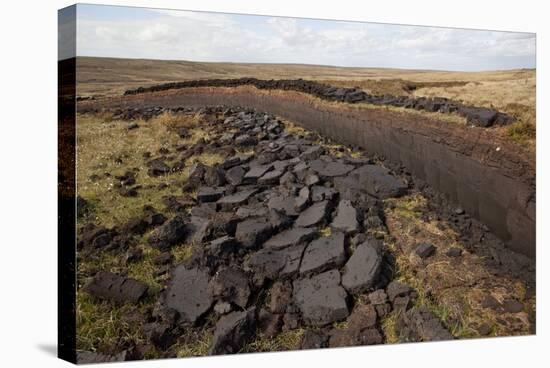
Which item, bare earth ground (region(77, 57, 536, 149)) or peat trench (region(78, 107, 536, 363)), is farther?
bare earth ground (region(77, 57, 536, 149))

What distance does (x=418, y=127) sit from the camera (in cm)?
630

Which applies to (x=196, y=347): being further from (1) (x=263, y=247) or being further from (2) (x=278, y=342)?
(1) (x=263, y=247)

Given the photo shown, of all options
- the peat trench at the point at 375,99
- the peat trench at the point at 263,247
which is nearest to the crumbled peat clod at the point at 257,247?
the peat trench at the point at 263,247

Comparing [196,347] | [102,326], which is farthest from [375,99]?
[102,326]

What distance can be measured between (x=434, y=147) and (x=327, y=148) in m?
1.19

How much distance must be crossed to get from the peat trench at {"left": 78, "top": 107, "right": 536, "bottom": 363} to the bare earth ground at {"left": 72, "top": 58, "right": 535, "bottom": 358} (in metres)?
0.07

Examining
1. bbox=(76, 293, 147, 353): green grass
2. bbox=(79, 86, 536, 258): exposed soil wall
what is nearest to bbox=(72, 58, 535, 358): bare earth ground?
bbox=(76, 293, 147, 353): green grass

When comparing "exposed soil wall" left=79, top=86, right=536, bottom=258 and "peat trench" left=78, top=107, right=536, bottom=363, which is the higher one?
"exposed soil wall" left=79, top=86, right=536, bottom=258

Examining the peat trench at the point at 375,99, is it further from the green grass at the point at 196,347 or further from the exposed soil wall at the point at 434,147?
the green grass at the point at 196,347

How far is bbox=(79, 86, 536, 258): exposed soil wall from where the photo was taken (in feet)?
18.5

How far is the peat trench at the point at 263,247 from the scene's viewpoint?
4.60 metres

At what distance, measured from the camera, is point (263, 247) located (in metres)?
5.16

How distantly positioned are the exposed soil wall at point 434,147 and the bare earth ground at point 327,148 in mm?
195

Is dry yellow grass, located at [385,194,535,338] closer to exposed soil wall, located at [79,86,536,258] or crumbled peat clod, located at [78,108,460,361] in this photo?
crumbled peat clod, located at [78,108,460,361]
